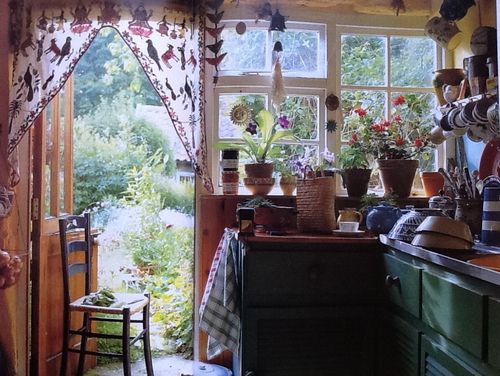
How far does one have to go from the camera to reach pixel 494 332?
1106 millimetres

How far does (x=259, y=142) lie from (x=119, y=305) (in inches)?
42.2

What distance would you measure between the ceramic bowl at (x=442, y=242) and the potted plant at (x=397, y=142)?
91cm

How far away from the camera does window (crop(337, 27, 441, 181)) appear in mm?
2633

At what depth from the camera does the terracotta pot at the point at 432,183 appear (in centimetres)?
249

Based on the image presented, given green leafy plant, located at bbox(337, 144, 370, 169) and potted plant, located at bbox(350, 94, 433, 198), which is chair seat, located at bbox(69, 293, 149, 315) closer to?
green leafy plant, located at bbox(337, 144, 370, 169)

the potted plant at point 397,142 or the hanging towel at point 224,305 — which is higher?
the potted plant at point 397,142

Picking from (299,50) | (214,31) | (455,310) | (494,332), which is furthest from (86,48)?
(494,332)

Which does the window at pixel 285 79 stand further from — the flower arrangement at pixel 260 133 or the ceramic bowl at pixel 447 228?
the ceramic bowl at pixel 447 228

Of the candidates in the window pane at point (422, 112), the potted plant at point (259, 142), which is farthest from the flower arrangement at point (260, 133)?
the window pane at point (422, 112)

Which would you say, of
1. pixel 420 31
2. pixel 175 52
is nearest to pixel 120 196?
pixel 175 52

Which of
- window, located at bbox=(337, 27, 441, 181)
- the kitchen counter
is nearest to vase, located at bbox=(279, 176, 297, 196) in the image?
window, located at bbox=(337, 27, 441, 181)

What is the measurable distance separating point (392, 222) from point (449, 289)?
2.31ft

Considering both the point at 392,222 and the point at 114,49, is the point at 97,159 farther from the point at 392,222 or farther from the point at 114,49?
the point at 392,222

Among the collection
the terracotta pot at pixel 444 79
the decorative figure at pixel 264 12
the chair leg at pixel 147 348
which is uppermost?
the decorative figure at pixel 264 12
